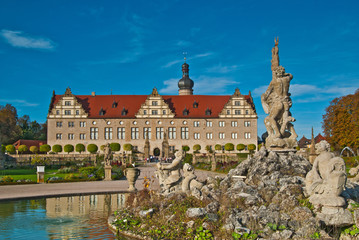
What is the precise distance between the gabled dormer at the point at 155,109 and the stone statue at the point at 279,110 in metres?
41.1

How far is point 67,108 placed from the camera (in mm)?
53375

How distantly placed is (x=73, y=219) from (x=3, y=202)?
189 inches

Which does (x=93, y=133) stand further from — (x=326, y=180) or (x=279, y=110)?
(x=326, y=180)

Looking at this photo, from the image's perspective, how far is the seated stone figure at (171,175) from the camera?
36.2 feet

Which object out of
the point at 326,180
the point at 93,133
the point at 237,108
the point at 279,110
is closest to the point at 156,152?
the point at 93,133

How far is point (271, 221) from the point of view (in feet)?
24.3

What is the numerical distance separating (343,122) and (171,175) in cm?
3388

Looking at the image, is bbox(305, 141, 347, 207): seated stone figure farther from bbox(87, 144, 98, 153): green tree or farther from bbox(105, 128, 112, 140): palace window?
bbox(105, 128, 112, 140): palace window

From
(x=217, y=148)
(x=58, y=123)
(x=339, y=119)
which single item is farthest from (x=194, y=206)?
(x=58, y=123)

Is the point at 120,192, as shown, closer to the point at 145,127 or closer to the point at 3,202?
the point at 3,202

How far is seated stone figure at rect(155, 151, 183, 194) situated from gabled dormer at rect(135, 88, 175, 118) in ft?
139

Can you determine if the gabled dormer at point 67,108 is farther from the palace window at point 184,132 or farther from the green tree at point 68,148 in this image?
the palace window at point 184,132

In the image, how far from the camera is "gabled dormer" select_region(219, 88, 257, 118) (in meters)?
54.2

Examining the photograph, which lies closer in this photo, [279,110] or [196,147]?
[279,110]
